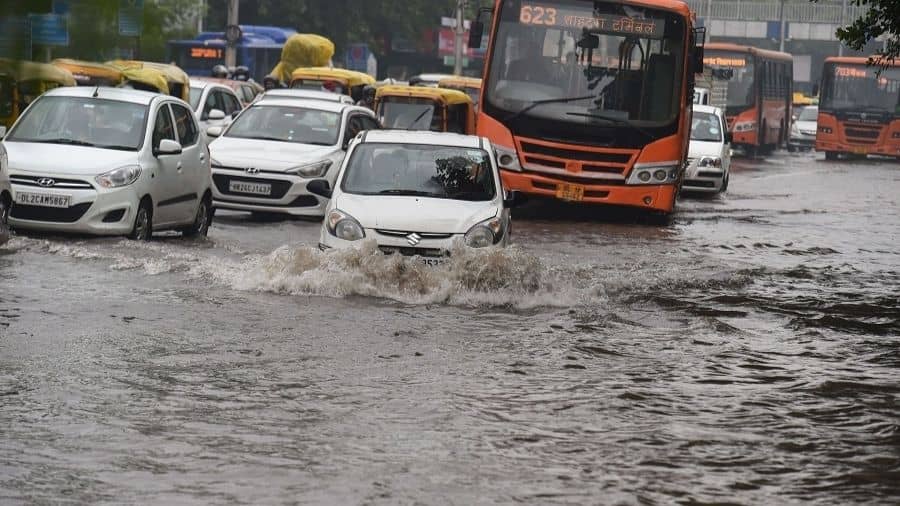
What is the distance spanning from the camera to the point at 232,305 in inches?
471

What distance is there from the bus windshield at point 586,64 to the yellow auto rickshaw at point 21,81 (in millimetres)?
19370

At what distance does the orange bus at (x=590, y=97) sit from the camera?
69.3 feet

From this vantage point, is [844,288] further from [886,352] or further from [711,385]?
[711,385]

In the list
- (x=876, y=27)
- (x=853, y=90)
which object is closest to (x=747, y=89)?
(x=853, y=90)

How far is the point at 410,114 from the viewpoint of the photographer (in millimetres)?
26938

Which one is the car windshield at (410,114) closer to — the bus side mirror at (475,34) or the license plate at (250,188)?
the bus side mirror at (475,34)

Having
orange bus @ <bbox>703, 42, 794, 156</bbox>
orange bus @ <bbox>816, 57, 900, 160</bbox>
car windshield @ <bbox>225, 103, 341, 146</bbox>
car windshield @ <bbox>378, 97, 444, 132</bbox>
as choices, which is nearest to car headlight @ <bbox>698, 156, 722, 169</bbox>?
car windshield @ <bbox>378, 97, 444, 132</bbox>

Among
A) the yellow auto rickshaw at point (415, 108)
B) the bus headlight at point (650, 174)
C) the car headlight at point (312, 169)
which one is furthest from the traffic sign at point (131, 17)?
the yellow auto rickshaw at point (415, 108)

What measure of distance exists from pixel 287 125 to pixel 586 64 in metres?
4.03

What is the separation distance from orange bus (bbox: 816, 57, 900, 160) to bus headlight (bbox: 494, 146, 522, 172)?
3047cm

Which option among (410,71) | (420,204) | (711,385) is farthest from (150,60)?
(410,71)

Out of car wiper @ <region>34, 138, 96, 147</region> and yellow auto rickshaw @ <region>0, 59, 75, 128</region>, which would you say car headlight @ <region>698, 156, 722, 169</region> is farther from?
yellow auto rickshaw @ <region>0, 59, 75, 128</region>

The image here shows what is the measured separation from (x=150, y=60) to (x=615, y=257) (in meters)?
16.0

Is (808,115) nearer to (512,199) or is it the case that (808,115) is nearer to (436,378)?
(512,199)
